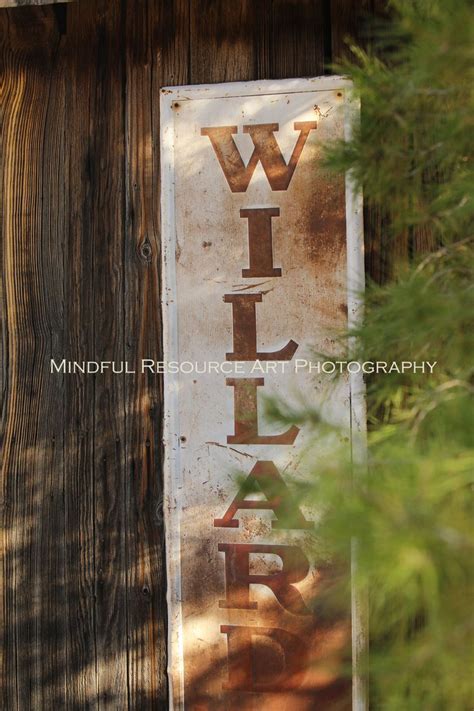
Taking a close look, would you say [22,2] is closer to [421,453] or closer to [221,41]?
[221,41]

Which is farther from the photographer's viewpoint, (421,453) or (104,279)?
(104,279)

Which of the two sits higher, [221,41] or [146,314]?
[221,41]

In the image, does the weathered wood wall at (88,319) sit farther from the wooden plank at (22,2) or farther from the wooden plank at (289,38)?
the wooden plank at (22,2)

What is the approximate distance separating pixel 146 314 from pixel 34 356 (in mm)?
463

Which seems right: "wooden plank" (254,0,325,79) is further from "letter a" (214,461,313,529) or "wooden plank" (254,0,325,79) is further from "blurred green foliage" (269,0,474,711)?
"letter a" (214,461,313,529)

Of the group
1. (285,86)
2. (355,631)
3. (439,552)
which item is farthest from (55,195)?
(439,552)

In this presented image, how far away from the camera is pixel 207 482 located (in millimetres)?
2408

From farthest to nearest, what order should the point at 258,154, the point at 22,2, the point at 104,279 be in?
1. the point at 104,279
2. the point at 258,154
3. the point at 22,2

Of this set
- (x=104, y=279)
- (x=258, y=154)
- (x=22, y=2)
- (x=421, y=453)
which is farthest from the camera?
(x=104, y=279)

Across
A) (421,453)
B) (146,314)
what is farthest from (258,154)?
(421,453)

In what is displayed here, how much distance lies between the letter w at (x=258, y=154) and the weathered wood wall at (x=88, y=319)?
0.21 metres

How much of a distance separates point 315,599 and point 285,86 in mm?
1761

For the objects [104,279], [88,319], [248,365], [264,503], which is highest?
[104,279]

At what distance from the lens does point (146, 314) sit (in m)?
2.46
